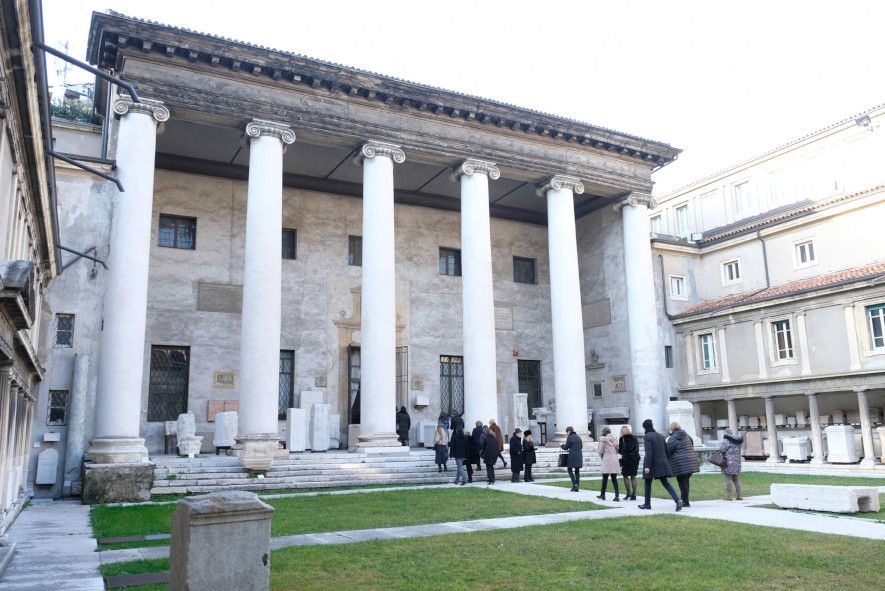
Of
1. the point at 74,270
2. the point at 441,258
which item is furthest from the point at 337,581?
the point at 441,258

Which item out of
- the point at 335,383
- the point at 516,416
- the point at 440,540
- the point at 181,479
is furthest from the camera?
the point at 516,416

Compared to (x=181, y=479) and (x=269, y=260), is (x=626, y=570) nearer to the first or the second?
(x=181, y=479)

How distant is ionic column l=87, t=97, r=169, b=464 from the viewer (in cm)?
1714

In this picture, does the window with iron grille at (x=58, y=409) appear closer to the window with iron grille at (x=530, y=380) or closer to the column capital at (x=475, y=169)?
the column capital at (x=475, y=169)

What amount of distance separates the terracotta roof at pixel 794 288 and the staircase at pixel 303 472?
12.7m

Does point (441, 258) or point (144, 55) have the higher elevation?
point (144, 55)

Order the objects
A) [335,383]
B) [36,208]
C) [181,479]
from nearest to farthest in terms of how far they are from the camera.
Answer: [36,208], [181,479], [335,383]

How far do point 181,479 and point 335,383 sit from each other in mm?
9353

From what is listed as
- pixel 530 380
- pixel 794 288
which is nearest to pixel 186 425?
pixel 530 380

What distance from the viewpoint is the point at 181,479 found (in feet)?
54.9

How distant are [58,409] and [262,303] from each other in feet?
18.8

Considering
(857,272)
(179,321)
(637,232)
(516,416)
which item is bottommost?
(516,416)

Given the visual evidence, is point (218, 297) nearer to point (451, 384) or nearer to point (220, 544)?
point (451, 384)

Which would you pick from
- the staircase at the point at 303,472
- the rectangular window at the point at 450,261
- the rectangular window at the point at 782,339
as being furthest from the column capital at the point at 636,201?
the staircase at the point at 303,472
